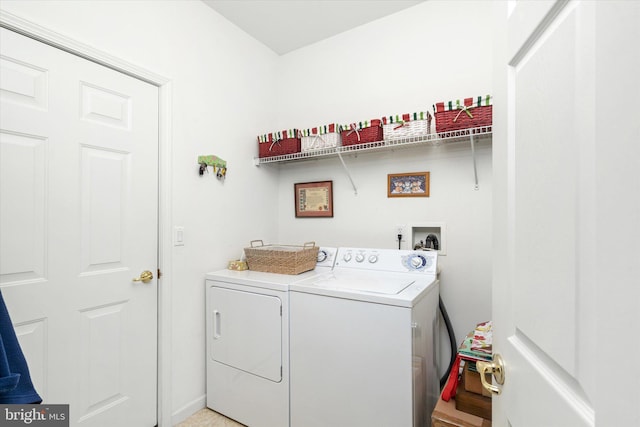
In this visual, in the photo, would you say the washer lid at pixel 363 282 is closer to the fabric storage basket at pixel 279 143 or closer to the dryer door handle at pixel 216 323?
the dryer door handle at pixel 216 323

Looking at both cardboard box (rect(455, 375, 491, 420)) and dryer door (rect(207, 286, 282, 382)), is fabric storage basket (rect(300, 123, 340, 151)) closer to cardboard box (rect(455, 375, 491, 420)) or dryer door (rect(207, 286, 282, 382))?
dryer door (rect(207, 286, 282, 382))

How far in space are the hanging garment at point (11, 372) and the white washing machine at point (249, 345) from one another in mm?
998

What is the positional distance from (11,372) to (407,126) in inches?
87.2

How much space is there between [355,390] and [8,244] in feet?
5.76

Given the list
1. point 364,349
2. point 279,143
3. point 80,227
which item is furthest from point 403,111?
point 80,227

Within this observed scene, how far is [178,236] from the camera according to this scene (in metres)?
1.97

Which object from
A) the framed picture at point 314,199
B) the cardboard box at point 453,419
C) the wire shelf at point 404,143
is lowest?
the cardboard box at point 453,419

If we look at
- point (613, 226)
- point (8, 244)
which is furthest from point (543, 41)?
point (8, 244)

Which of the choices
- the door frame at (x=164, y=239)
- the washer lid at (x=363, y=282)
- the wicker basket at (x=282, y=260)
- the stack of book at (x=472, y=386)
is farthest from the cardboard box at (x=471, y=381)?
the door frame at (x=164, y=239)

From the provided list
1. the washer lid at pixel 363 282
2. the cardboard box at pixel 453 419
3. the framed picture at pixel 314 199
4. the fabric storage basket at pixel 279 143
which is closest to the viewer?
the cardboard box at pixel 453 419

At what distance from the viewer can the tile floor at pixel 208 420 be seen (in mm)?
1928

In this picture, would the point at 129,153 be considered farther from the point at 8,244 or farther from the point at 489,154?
the point at 489,154

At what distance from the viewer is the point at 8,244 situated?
1319 millimetres

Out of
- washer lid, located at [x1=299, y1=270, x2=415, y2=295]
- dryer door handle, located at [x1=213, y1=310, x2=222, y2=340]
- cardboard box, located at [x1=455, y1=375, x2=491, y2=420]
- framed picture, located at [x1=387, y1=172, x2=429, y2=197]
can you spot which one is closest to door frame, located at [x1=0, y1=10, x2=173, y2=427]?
dryer door handle, located at [x1=213, y1=310, x2=222, y2=340]
